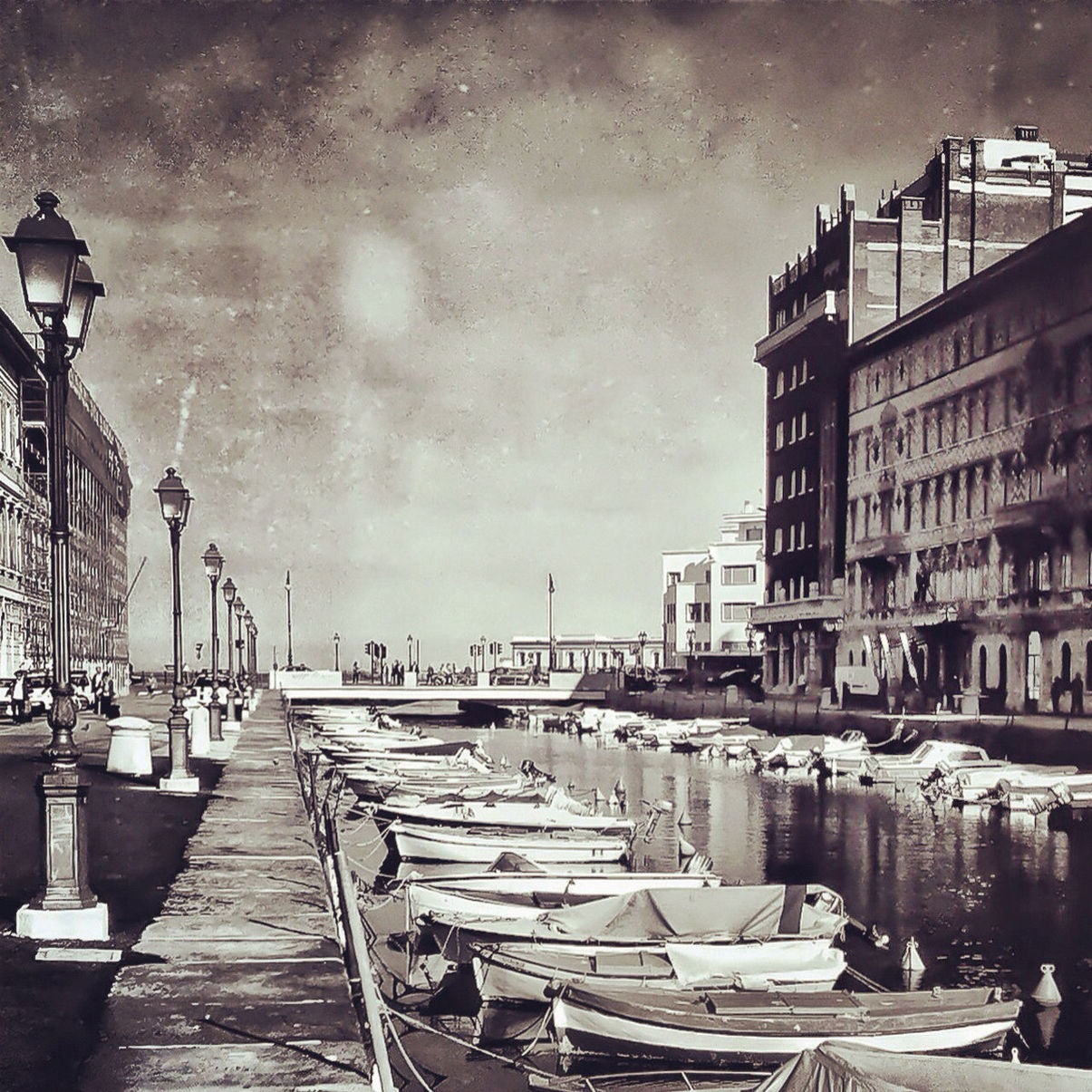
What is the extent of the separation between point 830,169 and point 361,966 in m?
22.1

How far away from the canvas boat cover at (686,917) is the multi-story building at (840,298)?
51.3 meters

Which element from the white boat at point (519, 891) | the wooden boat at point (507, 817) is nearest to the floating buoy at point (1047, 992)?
the white boat at point (519, 891)

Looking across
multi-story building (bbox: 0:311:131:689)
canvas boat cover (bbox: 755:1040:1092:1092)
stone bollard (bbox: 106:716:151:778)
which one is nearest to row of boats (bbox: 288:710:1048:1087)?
canvas boat cover (bbox: 755:1040:1092:1092)

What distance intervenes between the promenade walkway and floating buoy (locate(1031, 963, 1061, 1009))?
26.2ft

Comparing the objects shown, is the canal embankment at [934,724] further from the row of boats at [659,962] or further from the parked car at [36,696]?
the parked car at [36,696]

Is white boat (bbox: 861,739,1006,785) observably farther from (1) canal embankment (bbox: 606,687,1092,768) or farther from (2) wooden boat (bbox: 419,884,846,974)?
(2) wooden boat (bbox: 419,884,846,974)

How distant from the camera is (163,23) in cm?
1953

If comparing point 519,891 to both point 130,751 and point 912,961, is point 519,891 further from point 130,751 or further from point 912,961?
point 130,751

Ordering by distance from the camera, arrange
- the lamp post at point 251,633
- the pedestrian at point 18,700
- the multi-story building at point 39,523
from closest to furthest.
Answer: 1. the pedestrian at point 18,700
2. the multi-story building at point 39,523
3. the lamp post at point 251,633

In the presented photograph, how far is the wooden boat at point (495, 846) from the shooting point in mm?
21109

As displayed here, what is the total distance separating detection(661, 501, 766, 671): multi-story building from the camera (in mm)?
104438

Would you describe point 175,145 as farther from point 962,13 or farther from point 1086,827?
point 1086,827

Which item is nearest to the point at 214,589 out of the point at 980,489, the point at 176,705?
the point at 176,705

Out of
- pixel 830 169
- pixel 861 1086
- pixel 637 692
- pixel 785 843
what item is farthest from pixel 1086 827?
pixel 637 692
